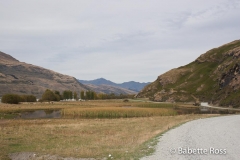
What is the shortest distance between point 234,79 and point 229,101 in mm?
22808

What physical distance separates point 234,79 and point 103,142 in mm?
127521

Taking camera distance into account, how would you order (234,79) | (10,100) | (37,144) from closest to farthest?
(37,144)
(10,100)
(234,79)

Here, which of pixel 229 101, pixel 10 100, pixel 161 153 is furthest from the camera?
pixel 10 100

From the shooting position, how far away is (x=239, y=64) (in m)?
141

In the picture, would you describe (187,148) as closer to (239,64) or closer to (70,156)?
(70,156)

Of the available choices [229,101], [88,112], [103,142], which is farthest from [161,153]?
[229,101]

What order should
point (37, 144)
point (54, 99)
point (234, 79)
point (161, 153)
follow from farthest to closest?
point (54, 99), point (234, 79), point (37, 144), point (161, 153)

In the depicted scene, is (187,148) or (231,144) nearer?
(187,148)

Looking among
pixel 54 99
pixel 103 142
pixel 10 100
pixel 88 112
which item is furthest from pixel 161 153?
pixel 54 99

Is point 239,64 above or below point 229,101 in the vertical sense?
above

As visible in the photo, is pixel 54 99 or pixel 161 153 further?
pixel 54 99

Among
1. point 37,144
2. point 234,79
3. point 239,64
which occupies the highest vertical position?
point 239,64

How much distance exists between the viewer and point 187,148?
21188 mm

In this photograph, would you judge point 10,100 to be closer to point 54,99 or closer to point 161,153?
point 54,99
